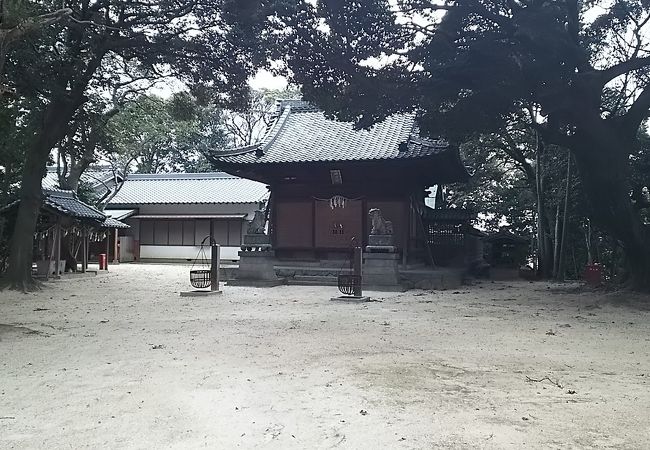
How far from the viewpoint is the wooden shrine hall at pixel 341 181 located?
59.1 ft

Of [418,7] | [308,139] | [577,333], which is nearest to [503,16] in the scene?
[418,7]

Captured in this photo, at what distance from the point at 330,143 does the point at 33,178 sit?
9527 mm

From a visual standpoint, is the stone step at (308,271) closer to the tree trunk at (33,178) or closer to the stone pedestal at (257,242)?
the stone pedestal at (257,242)

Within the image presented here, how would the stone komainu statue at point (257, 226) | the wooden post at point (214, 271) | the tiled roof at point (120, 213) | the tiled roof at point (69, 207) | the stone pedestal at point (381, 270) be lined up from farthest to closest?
the tiled roof at point (120, 213), the tiled roof at point (69, 207), the stone komainu statue at point (257, 226), the stone pedestal at point (381, 270), the wooden post at point (214, 271)

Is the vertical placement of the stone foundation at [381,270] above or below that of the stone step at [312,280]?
above

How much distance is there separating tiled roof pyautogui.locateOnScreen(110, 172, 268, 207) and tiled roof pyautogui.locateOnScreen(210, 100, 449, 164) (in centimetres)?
1013

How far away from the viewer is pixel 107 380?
202 inches

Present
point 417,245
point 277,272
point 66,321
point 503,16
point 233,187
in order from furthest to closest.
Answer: point 233,187
point 417,245
point 277,272
point 503,16
point 66,321

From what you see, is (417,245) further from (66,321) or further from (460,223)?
(66,321)

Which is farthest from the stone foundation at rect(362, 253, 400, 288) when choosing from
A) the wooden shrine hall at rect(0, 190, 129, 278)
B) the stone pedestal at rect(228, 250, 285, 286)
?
the wooden shrine hall at rect(0, 190, 129, 278)

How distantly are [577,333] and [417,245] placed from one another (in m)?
12.0

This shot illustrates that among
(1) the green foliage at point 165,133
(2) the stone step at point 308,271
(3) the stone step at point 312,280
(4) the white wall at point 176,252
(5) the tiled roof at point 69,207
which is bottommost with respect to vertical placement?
(3) the stone step at point 312,280

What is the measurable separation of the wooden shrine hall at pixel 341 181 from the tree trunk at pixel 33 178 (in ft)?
17.3

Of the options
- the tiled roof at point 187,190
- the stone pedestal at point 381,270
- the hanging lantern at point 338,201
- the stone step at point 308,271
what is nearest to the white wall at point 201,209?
the tiled roof at point 187,190
